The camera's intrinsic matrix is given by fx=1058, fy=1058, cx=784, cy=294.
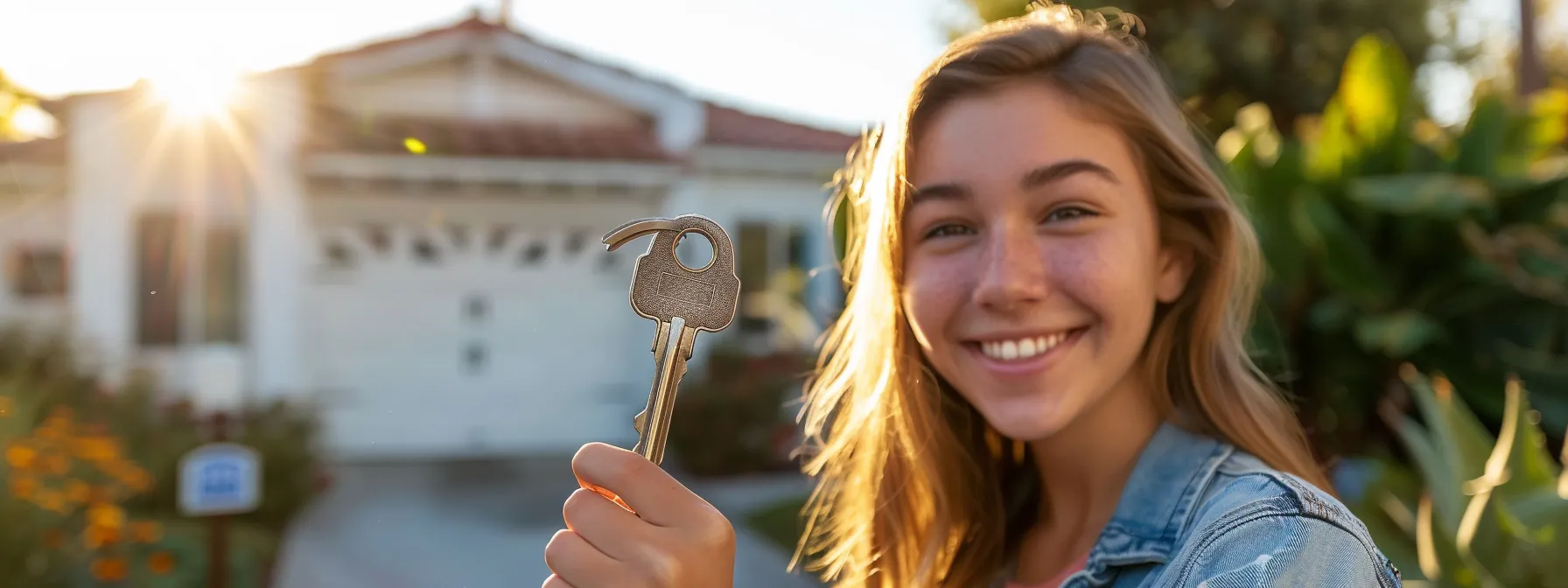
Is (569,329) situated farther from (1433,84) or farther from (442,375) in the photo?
(1433,84)

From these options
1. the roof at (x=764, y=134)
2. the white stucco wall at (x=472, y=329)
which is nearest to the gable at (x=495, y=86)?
the roof at (x=764, y=134)

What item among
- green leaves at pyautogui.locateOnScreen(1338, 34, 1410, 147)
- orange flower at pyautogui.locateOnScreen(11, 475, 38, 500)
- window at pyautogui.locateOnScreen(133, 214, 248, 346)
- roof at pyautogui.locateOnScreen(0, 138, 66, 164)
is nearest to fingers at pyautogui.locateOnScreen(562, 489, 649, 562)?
green leaves at pyautogui.locateOnScreen(1338, 34, 1410, 147)

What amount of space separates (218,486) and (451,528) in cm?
297

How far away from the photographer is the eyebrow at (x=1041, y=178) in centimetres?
123

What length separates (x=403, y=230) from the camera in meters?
10.5

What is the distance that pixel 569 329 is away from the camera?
10.8 meters

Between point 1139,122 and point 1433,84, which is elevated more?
point 1433,84

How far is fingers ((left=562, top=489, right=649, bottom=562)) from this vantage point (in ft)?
2.94

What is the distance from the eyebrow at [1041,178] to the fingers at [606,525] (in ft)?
1.90

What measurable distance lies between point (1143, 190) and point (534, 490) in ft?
27.1

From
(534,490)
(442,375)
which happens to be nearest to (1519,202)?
(534,490)

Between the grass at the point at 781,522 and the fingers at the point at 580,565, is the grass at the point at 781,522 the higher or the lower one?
the lower one

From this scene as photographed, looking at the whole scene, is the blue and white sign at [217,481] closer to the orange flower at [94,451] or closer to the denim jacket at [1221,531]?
the orange flower at [94,451]

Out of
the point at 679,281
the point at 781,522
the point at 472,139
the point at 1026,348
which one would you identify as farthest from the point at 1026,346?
the point at 472,139
